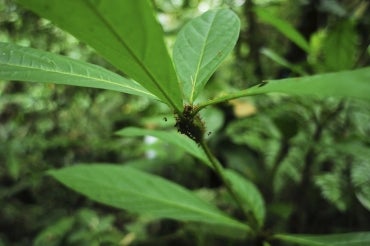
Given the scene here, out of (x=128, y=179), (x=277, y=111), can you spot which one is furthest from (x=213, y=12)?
(x=277, y=111)

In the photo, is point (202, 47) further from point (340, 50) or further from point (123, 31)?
point (340, 50)

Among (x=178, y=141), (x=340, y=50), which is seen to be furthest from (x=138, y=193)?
(x=340, y=50)

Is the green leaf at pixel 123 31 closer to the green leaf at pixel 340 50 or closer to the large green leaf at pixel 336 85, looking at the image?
the large green leaf at pixel 336 85

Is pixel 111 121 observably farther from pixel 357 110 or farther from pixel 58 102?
pixel 357 110

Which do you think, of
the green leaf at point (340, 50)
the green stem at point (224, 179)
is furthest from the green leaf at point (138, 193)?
the green leaf at point (340, 50)

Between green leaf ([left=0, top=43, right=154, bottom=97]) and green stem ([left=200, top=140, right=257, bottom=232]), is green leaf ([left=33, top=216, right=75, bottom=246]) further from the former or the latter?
green leaf ([left=0, top=43, right=154, bottom=97])
